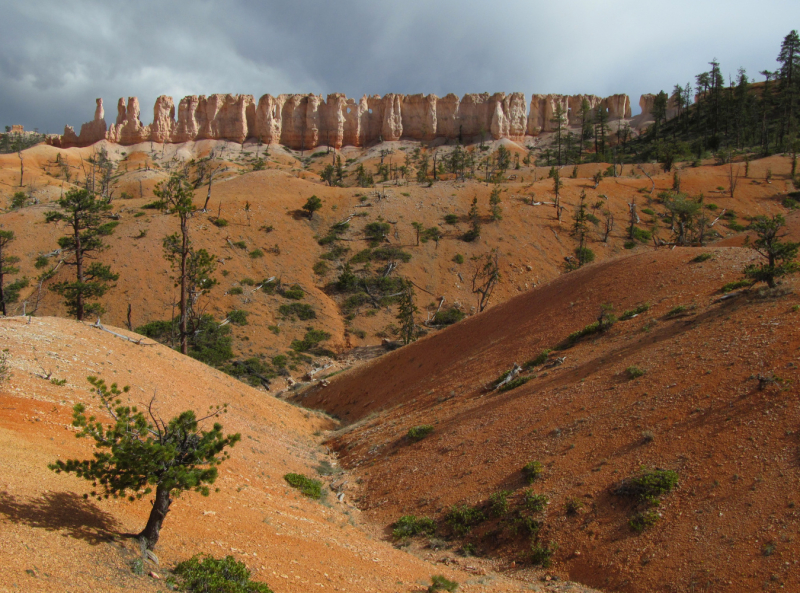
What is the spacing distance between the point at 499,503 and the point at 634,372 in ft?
16.7

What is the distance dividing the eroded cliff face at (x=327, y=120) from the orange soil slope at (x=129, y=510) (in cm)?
9785

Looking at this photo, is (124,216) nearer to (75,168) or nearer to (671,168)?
(75,168)

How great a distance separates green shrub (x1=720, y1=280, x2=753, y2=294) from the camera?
15.0 metres

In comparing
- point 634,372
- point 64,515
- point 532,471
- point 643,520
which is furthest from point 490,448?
point 64,515

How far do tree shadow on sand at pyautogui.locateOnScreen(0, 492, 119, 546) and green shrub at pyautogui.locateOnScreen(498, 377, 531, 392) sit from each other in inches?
452

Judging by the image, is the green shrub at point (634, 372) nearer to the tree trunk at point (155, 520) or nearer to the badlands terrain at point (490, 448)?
the badlands terrain at point (490, 448)

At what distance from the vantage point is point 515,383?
15.6 metres

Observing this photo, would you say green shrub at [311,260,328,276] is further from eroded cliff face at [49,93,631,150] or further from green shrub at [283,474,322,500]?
eroded cliff face at [49,93,631,150]

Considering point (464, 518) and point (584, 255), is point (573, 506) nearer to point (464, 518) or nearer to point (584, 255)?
point (464, 518)

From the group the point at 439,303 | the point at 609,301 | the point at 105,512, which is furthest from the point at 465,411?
the point at 439,303

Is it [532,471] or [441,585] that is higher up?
[532,471]

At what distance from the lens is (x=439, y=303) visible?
139 feet

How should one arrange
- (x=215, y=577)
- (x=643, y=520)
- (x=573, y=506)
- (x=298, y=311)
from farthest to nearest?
(x=298, y=311) → (x=573, y=506) → (x=643, y=520) → (x=215, y=577)

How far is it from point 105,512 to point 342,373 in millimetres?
20854
